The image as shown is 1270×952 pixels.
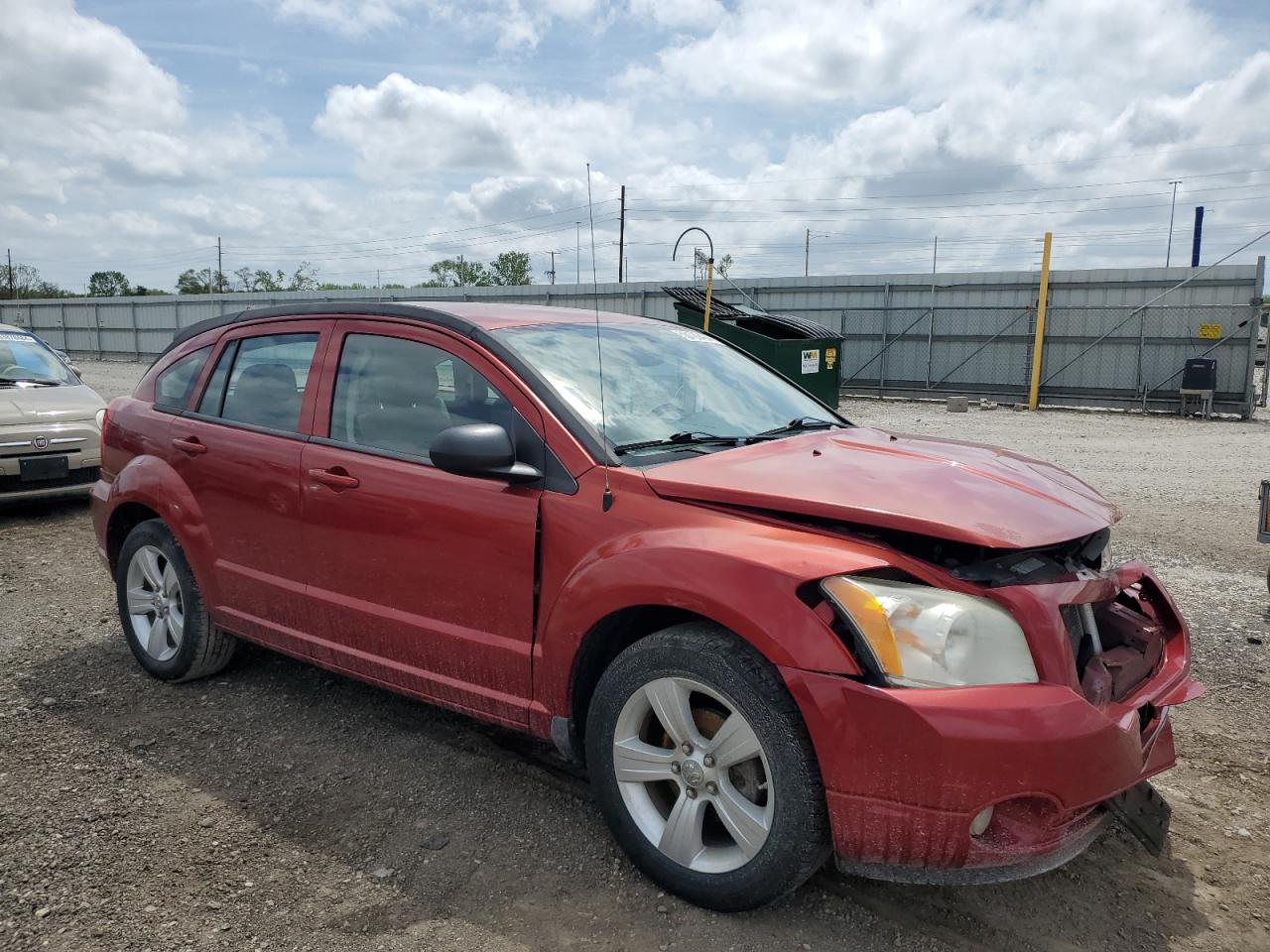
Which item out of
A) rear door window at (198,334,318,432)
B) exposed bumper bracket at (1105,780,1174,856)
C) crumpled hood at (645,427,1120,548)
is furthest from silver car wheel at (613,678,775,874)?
rear door window at (198,334,318,432)

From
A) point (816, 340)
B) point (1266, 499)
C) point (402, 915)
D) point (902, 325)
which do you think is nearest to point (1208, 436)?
point (816, 340)

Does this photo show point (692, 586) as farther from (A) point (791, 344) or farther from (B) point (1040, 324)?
(B) point (1040, 324)

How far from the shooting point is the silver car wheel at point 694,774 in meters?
2.46

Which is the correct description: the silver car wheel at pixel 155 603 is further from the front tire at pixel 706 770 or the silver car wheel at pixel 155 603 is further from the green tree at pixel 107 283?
the green tree at pixel 107 283

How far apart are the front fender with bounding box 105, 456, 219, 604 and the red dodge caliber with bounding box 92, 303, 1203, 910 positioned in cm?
2

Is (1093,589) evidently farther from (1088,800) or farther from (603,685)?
(603,685)

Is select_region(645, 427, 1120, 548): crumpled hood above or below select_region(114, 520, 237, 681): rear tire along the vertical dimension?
above

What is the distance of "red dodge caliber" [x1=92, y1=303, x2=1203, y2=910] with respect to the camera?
2.24 meters

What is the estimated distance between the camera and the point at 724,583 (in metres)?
2.41

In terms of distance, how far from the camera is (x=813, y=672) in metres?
2.27

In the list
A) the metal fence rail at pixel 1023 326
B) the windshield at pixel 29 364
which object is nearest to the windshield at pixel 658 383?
the windshield at pixel 29 364

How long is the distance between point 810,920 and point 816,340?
12853mm

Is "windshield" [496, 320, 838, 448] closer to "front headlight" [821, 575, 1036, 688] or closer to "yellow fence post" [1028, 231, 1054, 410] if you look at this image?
"front headlight" [821, 575, 1036, 688]

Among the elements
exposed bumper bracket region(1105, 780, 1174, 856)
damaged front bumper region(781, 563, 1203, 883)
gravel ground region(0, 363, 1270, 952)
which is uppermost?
damaged front bumper region(781, 563, 1203, 883)
